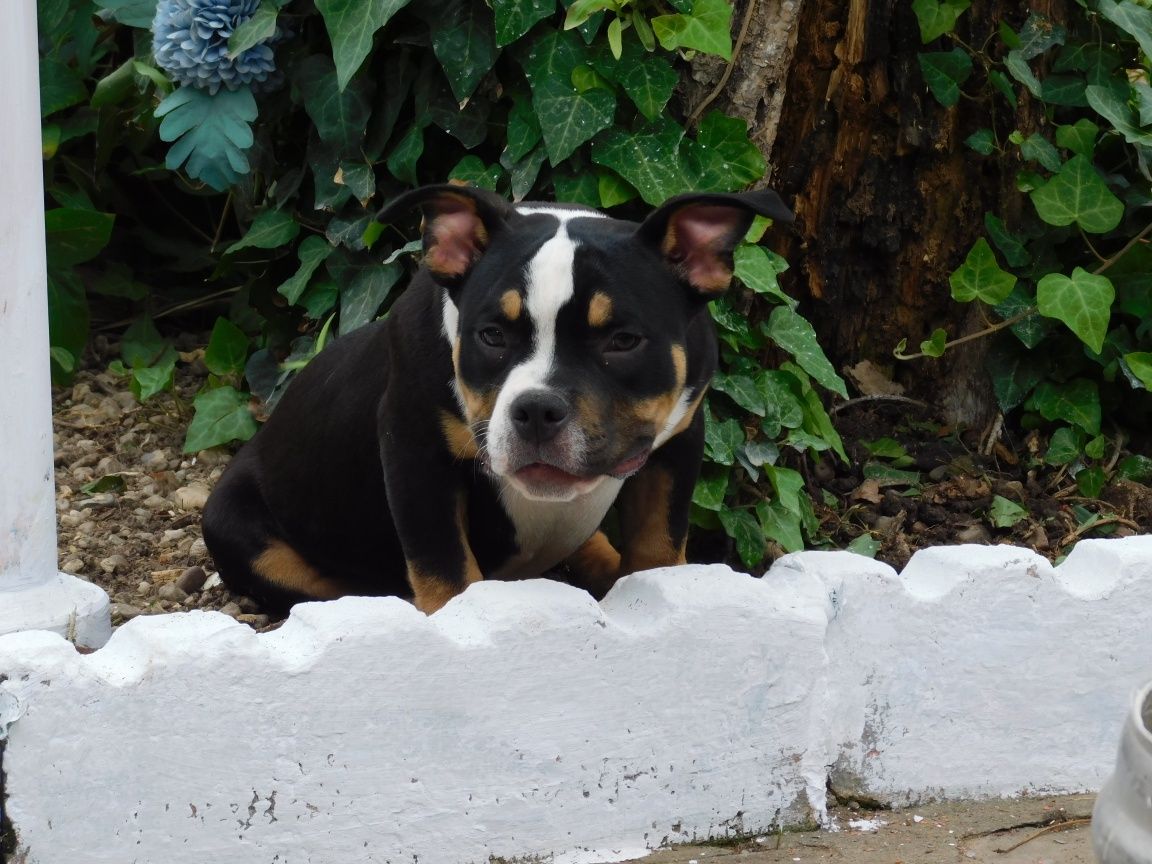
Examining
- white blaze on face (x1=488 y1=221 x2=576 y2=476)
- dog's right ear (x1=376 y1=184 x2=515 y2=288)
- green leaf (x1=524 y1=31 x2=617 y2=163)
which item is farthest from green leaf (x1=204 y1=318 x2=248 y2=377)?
white blaze on face (x1=488 y1=221 x2=576 y2=476)

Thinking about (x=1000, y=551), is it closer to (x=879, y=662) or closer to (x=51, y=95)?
(x=879, y=662)

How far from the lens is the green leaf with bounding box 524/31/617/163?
4.45m

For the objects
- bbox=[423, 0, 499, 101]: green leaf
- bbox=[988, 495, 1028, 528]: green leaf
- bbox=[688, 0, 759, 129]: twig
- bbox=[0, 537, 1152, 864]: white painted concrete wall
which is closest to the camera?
bbox=[0, 537, 1152, 864]: white painted concrete wall

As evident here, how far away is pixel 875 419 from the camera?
571cm

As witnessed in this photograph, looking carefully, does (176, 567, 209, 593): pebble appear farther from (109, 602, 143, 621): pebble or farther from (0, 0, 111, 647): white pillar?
(0, 0, 111, 647): white pillar

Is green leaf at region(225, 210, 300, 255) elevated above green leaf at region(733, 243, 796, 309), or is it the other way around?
green leaf at region(733, 243, 796, 309)

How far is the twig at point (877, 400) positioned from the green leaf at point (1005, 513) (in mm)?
584

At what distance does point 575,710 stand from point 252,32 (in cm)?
252

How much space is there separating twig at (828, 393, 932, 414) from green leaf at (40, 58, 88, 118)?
10.2ft

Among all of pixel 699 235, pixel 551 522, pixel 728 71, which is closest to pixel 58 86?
pixel 728 71

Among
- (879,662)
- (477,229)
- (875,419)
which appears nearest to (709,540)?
(875,419)

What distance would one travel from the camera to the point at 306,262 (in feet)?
17.0

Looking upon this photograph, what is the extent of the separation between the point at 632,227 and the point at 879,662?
1210 millimetres

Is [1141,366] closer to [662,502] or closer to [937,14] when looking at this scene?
[937,14]
